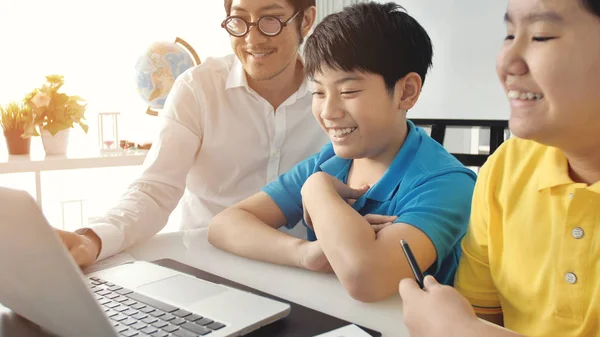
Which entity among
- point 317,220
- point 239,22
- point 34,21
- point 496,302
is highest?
point 34,21

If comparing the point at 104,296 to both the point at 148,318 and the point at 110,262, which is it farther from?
the point at 110,262

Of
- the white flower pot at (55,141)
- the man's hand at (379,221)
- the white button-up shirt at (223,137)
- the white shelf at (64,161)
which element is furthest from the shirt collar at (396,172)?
the white flower pot at (55,141)

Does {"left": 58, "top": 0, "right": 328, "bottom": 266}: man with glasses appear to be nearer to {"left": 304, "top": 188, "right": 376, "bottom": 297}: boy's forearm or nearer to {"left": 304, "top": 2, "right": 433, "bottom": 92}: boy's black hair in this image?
{"left": 304, "top": 2, "right": 433, "bottom": 92}: boy's black hair

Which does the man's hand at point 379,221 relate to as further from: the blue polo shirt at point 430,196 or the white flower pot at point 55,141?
the white flower pot at point 55,141

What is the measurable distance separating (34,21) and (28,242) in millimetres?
3021

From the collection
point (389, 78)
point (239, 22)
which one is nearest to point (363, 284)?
point (389, 78)

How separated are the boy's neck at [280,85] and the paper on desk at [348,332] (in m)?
1.08

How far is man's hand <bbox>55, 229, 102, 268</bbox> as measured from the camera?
3.13ft

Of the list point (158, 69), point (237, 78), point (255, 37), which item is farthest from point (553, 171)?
point (158, 69)

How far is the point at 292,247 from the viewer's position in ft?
3.18

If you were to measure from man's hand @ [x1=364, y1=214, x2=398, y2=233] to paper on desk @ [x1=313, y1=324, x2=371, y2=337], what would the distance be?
0.29 meters

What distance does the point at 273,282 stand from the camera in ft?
2.93

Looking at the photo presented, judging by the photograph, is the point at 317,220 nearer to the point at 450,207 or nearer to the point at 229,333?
the point at 450,207

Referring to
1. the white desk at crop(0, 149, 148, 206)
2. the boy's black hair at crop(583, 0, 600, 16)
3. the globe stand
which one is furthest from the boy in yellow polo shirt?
the globe stand
